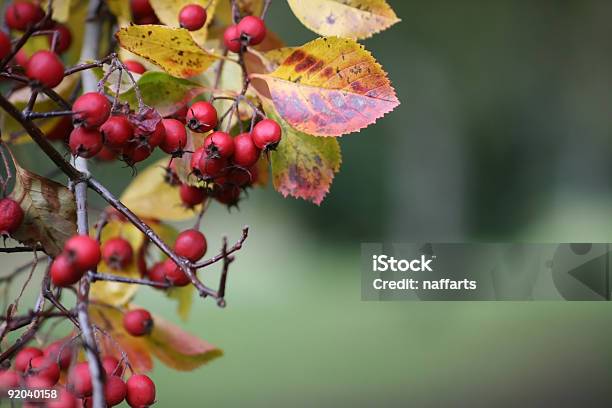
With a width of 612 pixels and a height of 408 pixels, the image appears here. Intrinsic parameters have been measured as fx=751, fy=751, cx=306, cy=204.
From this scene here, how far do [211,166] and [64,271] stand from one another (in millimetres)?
175

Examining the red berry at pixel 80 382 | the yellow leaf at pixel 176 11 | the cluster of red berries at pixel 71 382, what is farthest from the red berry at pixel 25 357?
the yellow leaf at pixel 176 11

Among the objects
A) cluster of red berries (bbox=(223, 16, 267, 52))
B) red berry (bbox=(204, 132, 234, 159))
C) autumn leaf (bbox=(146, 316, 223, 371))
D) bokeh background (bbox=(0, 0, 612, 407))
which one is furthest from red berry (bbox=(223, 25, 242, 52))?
bokeh background (bbox=(0, 0, 612, 407))

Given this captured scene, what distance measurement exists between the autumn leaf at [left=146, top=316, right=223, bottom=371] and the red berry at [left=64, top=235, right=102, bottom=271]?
35 cm

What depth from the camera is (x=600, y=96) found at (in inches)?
321

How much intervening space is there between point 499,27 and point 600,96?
1.35 metres

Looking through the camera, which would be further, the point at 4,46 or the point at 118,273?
the point at 118,273

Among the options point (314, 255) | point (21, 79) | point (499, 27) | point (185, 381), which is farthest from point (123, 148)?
point (499, 27)

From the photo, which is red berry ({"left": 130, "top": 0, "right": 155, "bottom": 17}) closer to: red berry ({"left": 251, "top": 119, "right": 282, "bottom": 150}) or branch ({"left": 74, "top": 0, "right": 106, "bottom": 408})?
branch ({"left": 74, "top": 0, "right": 106, "bottom": 408})

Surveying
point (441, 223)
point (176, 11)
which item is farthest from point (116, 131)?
point (441, 223)

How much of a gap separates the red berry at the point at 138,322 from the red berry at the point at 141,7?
314 mm

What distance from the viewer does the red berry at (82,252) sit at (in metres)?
0.44

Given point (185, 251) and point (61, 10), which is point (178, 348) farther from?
point (61, 10)

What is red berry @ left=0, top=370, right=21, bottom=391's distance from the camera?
0.45 m

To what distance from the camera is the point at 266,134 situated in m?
0.58
